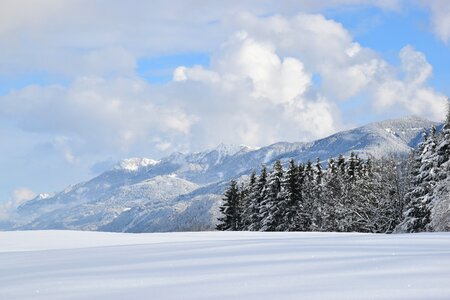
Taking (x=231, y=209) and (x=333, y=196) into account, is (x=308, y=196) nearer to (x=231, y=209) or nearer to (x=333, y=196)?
(x=333, y=196)

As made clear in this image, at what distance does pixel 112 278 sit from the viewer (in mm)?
5898

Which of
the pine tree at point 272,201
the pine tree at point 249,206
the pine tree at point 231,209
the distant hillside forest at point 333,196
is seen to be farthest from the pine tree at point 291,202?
the pine tree at point 231,209

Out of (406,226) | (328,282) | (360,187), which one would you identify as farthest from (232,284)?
(360,187)

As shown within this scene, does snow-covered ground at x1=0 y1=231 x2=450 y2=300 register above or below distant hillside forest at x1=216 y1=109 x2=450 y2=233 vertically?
below

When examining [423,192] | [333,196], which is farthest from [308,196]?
[423,192]

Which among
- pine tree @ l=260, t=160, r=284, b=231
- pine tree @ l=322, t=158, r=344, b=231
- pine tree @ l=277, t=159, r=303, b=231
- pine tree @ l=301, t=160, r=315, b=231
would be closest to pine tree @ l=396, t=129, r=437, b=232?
pine tree @ l=322, t=158, r=344, b=231

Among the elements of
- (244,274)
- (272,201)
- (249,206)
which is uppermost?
(272,201)

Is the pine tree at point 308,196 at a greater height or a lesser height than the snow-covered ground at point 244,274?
greater

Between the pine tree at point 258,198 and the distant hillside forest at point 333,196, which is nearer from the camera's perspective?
the distant hillside forest at point 333,196

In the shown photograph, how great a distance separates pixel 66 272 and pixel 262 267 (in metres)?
2.59

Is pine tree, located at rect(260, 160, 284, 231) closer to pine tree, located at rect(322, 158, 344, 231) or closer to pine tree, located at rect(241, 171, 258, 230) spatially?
pine tree, located at rect(241, 171, 258, 230)

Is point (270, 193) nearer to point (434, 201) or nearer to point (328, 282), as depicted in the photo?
point (434, 201)

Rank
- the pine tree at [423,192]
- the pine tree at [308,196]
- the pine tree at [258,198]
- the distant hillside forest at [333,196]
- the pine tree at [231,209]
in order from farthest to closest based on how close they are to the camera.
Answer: the pine tree at [231,209] < the pine tree at [258,198] < the pine tree at [308,196] < the distant hillside forest at [333,196] < the pine tree at [423,192]

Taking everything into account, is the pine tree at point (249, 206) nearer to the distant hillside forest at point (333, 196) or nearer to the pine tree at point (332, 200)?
the distant hillside forest at point (333, 196)
